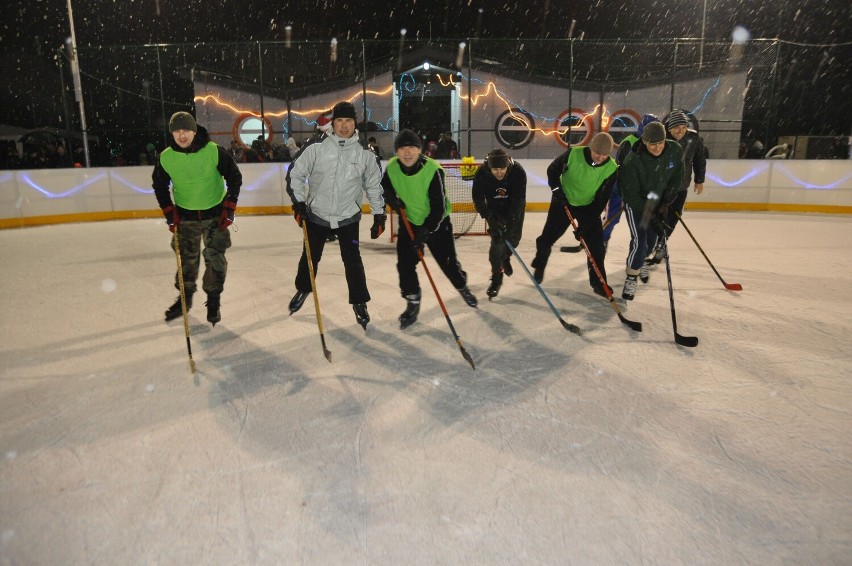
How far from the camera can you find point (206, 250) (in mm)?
4023

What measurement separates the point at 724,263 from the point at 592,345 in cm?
313

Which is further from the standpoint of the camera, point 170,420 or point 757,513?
point 170,420

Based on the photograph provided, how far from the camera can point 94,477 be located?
2.15 meters

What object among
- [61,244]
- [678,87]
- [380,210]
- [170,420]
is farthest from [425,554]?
[678,87]

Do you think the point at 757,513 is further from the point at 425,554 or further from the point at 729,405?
the point at 425,554

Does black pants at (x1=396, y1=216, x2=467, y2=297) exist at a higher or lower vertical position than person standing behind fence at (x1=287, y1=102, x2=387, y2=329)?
lower

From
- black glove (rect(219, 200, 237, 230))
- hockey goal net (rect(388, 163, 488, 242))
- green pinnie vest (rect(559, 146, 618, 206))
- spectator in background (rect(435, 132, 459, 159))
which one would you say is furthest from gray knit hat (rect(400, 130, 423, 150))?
spectator in background (rect(435, 132, 459, 159))

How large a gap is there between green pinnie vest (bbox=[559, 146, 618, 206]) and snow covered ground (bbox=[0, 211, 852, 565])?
807 mm

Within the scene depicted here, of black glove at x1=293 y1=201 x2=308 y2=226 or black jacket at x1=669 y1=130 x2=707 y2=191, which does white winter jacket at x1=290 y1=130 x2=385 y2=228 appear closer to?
black glove at x1=293 y1=201 x2=308 y2=226

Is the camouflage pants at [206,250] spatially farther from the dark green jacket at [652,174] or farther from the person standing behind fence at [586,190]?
the dark green jacket at [652,174]

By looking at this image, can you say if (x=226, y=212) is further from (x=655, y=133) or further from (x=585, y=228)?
(x=655, y=133)

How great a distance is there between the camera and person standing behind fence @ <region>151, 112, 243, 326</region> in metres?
3.80

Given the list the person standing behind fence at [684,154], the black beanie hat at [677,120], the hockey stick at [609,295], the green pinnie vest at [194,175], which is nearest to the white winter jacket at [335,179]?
the green pinnie vest at [194,175]

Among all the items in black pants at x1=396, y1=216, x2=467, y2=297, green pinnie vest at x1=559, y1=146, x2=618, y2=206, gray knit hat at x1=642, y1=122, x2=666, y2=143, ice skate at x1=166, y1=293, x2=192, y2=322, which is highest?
gray knit hat at x1=642, y1=122, x2=666, y2=143
